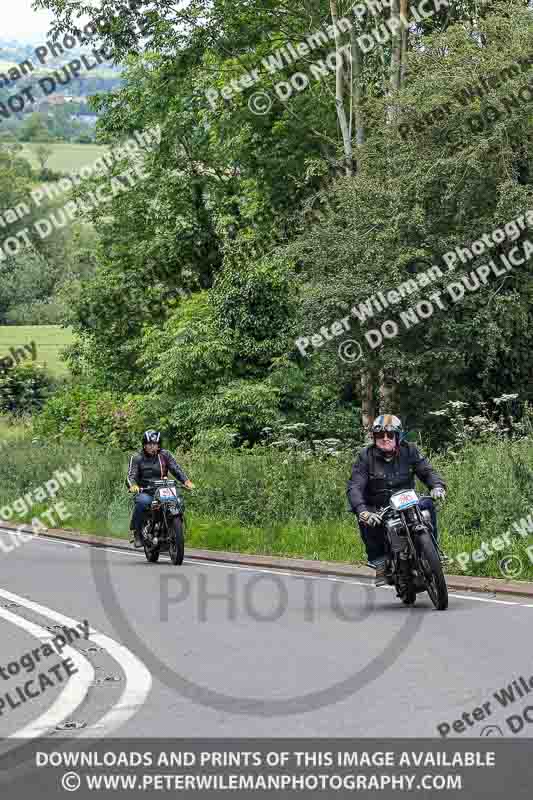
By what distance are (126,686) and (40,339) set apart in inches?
3615

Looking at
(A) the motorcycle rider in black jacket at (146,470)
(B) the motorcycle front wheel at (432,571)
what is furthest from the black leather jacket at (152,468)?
(B) the motorcycle front wheel at (432,571)

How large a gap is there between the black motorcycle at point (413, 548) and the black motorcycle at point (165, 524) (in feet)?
23.0

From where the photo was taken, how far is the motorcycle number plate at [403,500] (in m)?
12.7

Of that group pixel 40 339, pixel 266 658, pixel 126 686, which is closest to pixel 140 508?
pixel 266 658

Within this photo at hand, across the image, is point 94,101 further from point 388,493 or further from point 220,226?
point 388,493

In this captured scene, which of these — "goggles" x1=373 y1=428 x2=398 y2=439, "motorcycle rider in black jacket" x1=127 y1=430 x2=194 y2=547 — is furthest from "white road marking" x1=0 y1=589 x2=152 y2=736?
"motorcycle rider in black jacket" x1=127 y1=430 x2=194 y2=547

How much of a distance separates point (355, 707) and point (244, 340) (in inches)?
1338

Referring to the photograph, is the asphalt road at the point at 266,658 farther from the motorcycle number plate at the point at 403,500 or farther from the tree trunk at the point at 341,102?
the tree trunk at the point at 341,102

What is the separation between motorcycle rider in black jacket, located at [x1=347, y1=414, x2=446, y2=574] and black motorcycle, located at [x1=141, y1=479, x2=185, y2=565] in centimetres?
664

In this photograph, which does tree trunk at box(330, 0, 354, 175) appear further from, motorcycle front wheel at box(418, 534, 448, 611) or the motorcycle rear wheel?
motorcycle front wheel at box(418, 534, 448, 611)

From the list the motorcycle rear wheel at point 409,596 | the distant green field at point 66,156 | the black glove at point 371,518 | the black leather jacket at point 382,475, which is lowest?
the motorcycle rear wheel at point 409,596

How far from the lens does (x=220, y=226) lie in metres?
47.7

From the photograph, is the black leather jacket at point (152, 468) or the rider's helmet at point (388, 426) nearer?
the rider's helmet at point (388, 426)

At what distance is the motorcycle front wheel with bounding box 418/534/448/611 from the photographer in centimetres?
1237
